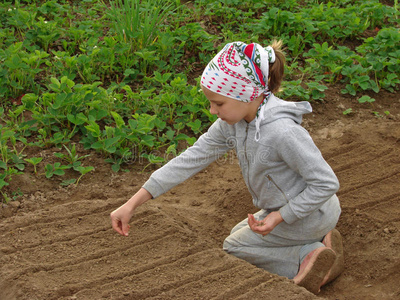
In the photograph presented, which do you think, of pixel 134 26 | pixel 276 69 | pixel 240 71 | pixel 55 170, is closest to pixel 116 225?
pixel 240 71

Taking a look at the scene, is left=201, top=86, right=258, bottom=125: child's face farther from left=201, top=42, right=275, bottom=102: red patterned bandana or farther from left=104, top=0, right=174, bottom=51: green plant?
left=104, top=0, right=174, bottom=51: green plant

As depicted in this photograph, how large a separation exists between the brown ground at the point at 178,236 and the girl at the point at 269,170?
0.78 feet

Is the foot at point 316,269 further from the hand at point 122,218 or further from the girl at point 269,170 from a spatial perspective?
the hand at point 122,218

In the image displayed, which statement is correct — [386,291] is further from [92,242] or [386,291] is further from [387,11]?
[387,11]

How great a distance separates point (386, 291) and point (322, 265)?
401 millimetres

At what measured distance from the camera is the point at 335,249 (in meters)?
3.02

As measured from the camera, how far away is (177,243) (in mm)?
2990

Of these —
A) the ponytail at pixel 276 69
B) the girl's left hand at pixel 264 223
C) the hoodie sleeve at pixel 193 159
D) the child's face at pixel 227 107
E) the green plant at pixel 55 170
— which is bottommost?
the green plant at pixel 55 170

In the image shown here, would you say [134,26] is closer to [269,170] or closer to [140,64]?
[140,64]

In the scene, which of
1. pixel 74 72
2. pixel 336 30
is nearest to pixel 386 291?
pixel 74 72

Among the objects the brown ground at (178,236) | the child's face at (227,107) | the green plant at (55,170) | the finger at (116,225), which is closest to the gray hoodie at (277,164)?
the child's face at (227,107)

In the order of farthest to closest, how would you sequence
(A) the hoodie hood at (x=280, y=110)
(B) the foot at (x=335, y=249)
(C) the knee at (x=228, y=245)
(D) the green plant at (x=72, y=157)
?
1. (D) the green plant at (x=72, y=157)
2. (C) the knee at (x=228, y=245)
3. (B) the foot at (x=335, y=249)
4. (A) the hoodie hood at (x=280, y=110)

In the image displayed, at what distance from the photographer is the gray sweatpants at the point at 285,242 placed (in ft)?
9.53

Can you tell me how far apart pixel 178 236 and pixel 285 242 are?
2.00 ft
